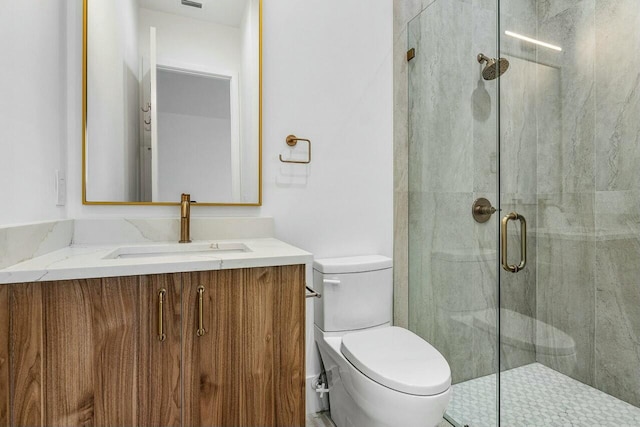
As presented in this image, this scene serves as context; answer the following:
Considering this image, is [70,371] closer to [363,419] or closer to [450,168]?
[363,419]

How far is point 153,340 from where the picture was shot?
2.90 feet

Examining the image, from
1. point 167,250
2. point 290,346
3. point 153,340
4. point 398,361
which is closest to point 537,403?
point 398,361

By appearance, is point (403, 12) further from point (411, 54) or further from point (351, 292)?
point (351, 292)

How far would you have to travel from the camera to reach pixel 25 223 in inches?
37.6

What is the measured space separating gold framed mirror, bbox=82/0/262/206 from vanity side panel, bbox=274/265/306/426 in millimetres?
624

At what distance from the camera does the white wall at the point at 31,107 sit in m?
0.89

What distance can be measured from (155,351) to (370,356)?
0.73m

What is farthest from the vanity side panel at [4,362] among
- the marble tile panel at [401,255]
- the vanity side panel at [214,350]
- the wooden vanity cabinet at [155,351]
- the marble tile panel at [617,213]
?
the marble tile panel at [617,213]

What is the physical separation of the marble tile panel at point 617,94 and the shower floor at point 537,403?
0.89 metres

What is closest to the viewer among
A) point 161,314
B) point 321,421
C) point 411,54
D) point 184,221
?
point 161,314

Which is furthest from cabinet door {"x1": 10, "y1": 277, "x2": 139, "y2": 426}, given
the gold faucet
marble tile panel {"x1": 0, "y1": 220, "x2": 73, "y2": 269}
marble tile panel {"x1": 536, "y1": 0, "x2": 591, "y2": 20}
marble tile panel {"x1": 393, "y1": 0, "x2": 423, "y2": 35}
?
marble tile panel {"x1": 536, "y1": 0, "x2": 591, "y2": 20}

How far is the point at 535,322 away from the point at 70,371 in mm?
1767

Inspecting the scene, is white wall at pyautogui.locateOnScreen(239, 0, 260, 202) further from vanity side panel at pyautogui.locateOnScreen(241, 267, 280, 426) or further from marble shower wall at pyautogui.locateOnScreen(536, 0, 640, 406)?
marble shower wall at pyautogui.locateOnScreen(536, 0, 640, 406)

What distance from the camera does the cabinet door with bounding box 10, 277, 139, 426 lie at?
0.78 metres
